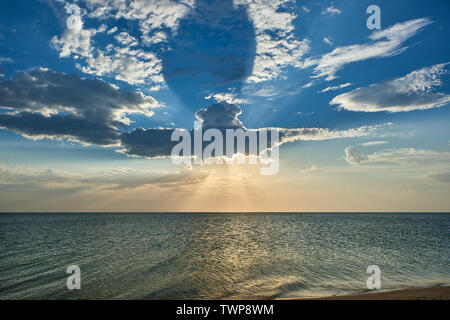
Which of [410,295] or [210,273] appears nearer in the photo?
[410,295]

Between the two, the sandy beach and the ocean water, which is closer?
the sandy beach

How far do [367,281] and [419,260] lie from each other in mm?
15936

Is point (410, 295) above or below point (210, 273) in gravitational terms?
above

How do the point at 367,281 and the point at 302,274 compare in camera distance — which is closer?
the point at 367,281

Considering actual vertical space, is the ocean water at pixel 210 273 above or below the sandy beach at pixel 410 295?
below

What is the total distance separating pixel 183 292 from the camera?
20078 mm

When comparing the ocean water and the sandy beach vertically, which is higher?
the sandy beach

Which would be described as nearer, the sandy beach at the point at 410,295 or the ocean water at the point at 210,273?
the sandy beach at the point at 410,295

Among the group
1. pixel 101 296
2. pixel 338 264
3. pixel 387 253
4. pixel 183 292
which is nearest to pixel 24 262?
pixel 101 296
